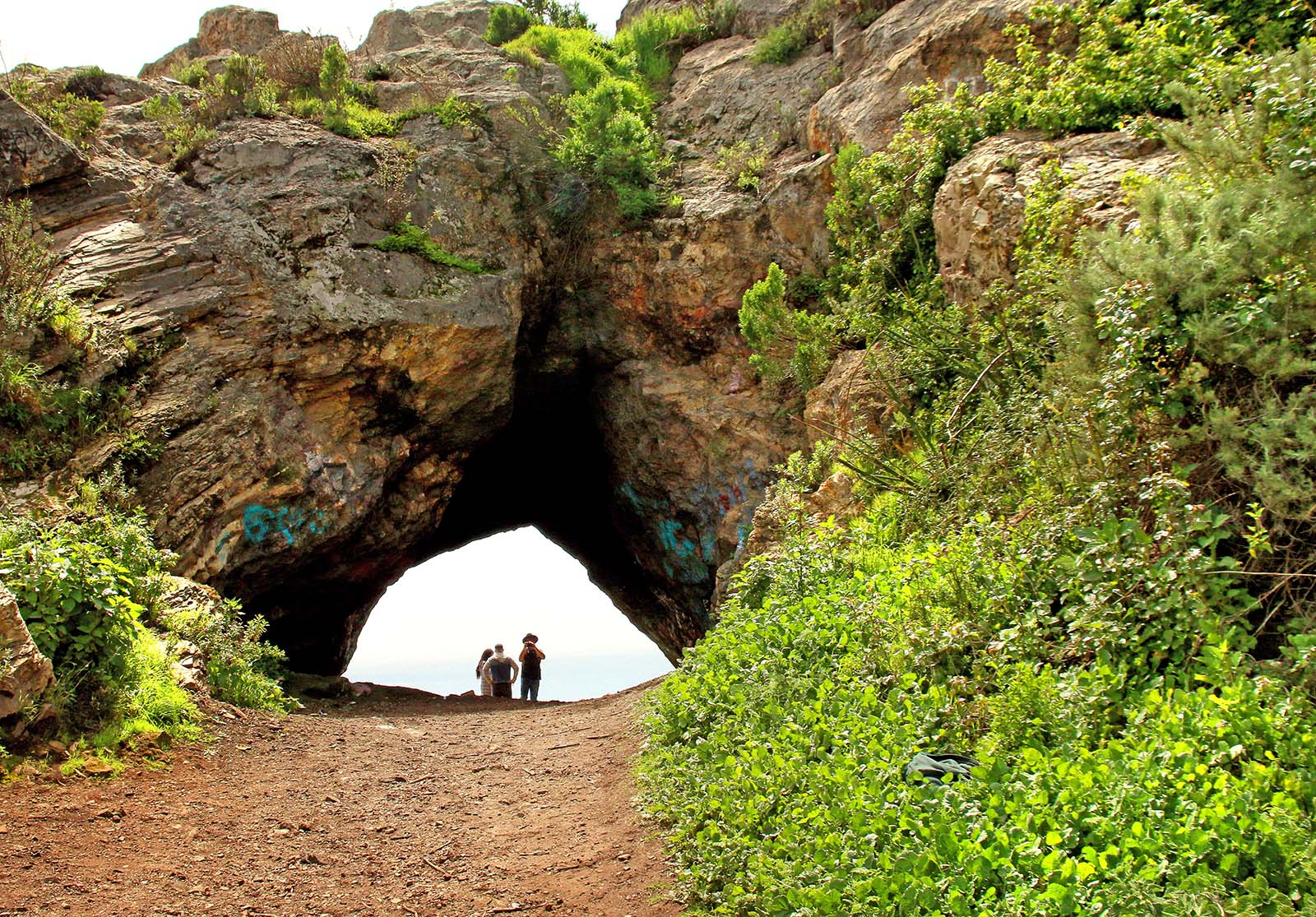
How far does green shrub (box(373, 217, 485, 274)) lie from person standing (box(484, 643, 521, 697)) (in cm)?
626

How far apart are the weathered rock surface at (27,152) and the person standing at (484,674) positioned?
928 cm

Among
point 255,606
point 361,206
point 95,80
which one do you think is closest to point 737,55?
point 361,206

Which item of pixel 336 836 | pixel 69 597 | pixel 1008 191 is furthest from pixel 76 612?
pixel 1008 191

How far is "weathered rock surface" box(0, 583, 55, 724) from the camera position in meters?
5.04

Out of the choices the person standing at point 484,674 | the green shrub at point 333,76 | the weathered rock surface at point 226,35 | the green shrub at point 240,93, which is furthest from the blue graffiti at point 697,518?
the weathered rock surface at point 226,35

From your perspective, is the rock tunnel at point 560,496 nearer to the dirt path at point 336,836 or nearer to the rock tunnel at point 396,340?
the rock tunnel at point 396,340

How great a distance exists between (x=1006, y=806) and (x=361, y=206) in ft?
39.2

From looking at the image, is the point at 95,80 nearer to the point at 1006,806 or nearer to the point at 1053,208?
the point at 1053,208

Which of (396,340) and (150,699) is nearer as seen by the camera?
(150,699)

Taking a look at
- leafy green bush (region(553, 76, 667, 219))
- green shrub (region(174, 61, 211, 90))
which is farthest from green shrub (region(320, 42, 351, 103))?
leafy green bush (region(553, 76, 667, 219))

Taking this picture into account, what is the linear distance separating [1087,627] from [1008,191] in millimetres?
5109

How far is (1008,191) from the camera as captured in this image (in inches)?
305

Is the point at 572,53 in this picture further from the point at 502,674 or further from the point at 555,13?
the point at 502,674

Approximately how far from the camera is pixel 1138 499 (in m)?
4.23
